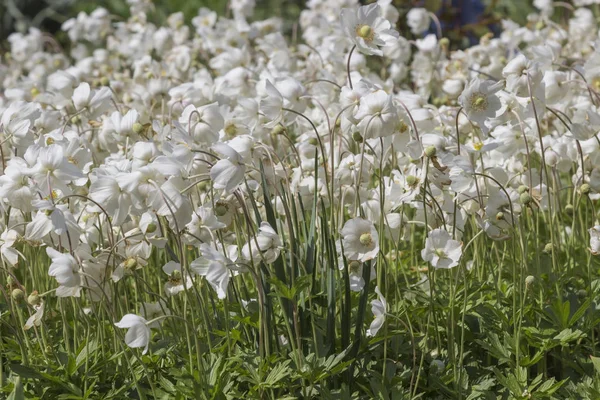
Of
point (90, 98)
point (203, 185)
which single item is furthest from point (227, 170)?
point (203, 185)

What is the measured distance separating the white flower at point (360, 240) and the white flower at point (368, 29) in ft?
1.71

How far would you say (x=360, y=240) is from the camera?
2.11 metres

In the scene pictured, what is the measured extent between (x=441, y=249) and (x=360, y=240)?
23 centimetres

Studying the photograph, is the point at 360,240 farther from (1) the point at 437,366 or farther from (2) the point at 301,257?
(1) the point at 437,366

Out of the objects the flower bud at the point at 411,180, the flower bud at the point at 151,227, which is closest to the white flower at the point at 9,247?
the flower bud at the point at 151,227

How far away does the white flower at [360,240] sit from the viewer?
6.88ft

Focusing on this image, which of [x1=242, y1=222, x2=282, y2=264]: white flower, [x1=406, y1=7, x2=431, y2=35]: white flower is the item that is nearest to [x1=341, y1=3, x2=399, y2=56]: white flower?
[x1=242, y1=222, x2=282, y2=264]: white flower

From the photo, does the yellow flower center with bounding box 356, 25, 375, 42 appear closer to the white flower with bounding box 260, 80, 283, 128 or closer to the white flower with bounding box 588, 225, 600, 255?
the white flower with bounding box 260, 80, 283, 128

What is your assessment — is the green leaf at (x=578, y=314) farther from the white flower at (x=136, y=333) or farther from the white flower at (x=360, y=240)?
the white flower at (x=136, y=333)

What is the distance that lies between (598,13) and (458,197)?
14.9 ft

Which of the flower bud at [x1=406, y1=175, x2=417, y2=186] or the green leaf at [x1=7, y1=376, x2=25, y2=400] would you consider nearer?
the green leaf at [x1=7, y1=376, x2=25, y2=400]

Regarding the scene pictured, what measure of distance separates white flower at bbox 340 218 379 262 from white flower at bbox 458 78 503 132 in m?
0.41

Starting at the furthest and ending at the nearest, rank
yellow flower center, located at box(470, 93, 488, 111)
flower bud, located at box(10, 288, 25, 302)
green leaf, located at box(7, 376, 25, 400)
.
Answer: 1. yellow flower center, located at box(470, 93, 488, 111)
2. flower bud, located at box(10, 288, 25, 302)
3. green leaf, located at box(7, 376, 25, 400)

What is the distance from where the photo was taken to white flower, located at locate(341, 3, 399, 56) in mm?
2338
